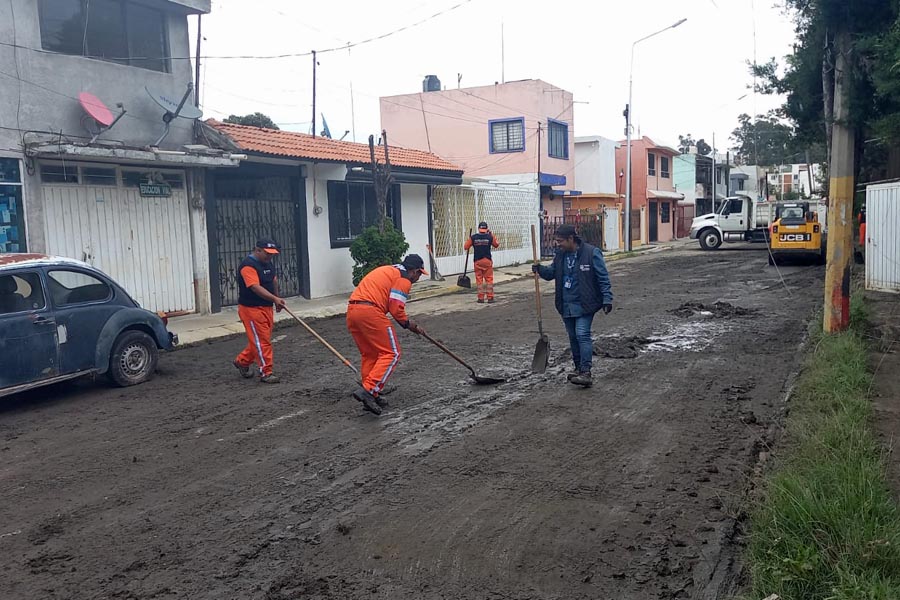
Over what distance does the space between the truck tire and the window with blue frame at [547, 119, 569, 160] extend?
7124 millimetres

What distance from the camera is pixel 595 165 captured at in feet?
131

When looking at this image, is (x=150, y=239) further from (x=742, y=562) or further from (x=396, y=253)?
(x=742, y=562)

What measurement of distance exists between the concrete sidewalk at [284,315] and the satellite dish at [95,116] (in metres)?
3.34

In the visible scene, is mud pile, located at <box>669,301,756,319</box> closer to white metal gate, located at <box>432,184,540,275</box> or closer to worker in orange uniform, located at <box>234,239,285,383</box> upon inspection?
worker in orange uniform, located at <box>234,239,285,383</box>

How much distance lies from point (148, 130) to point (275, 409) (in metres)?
7.83

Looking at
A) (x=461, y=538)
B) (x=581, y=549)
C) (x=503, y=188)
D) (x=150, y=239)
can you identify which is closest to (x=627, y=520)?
(x=581, y=549)

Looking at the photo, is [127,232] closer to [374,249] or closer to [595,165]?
[374,249]

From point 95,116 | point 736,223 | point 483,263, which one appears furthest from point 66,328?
point 736,223

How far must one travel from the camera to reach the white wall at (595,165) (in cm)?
3978

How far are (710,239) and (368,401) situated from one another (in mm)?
28312

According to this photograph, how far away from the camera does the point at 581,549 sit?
4.17 metres

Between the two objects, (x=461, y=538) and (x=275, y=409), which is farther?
(x=275, y=409)

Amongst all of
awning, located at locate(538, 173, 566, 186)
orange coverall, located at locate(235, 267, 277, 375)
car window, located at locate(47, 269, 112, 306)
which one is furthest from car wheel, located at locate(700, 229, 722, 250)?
car window, located at locate(47, 269, 112, 306)

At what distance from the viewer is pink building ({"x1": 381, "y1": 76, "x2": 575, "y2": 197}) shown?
32.6m
